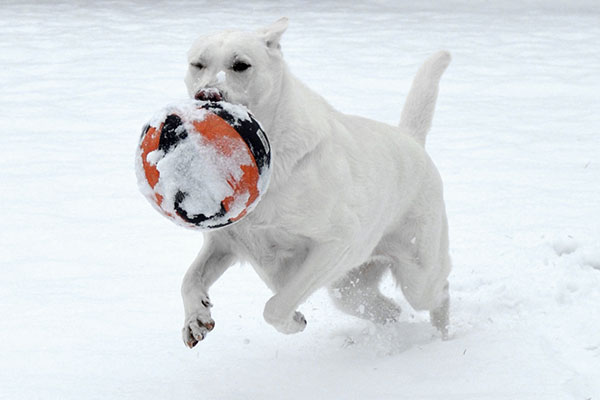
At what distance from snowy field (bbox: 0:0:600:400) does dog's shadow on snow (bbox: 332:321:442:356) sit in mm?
15

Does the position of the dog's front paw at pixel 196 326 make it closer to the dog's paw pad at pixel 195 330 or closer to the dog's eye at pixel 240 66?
the dog's paw pad at pixel 195 330

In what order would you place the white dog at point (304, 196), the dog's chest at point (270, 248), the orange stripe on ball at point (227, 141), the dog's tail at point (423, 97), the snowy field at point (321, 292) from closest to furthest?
the orange stripe on ball at point (227, 141)
the white dog at point (304, 196)
the dog's chest at point (270, 248)
the snowy field at point (321, 292)
the dog's tail at point (423, 97)

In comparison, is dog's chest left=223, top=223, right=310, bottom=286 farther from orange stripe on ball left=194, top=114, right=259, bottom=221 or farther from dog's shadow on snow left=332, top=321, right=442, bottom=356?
dog's shadow on snow left=332, top=321, right=442, bottom=356

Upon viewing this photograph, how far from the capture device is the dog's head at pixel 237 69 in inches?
108

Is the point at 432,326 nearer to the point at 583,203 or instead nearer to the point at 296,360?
the point at 296,360

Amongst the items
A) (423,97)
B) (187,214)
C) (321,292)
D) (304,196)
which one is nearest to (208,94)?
(187,214)

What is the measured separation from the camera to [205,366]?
338cm

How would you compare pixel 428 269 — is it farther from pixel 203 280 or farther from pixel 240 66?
pixel 240 66

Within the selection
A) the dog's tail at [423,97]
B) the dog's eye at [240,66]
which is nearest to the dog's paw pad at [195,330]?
the dog's eye at [240,66]

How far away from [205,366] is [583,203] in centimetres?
307

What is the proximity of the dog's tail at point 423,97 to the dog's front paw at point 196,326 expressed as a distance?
1.55 meters

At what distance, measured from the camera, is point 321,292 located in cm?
452

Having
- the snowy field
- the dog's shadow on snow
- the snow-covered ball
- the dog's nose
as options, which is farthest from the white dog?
the snowy field

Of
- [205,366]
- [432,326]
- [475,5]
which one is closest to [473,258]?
[432,326]
